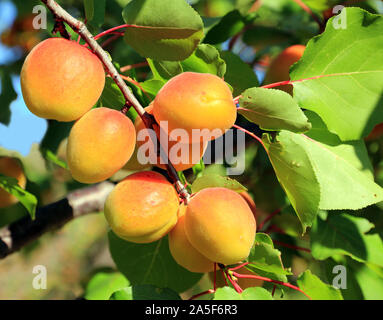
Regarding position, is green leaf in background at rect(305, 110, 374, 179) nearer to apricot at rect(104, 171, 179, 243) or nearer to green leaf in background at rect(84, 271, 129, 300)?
apricot at rect(104, 171, 179, 243)

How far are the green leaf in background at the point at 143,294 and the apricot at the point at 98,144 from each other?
0.16 metres

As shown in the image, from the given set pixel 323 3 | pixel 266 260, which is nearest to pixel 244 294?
pixel 266 260

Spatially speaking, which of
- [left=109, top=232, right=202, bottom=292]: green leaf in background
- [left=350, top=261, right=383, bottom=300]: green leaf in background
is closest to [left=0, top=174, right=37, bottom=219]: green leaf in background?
[left=109, top=232, right=202, bottom=292]: green leaf in background

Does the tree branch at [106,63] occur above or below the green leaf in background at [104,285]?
above

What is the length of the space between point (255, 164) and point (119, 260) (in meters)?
0.51

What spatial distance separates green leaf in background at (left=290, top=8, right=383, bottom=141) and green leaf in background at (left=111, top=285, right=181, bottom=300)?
310mm

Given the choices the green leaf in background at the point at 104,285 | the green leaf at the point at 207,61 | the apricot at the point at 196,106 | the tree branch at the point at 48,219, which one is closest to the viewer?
the apricot at the point at 196,106

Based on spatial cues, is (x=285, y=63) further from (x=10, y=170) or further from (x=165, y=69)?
(x=10, y=170)

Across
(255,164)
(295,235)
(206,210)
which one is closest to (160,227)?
(206,210)

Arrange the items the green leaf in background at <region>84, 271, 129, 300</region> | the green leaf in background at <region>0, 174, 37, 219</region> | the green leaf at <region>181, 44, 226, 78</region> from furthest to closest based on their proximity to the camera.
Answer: the green leaf in background at <region>84, 271, 129, 300</region> < the green leaf in background at <region>0, 174, 37, 219</region> < the green leaf at <region>181, 44, 226, 78</region>

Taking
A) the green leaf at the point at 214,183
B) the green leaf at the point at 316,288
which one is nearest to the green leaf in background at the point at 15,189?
the green leaf at the point at 214,183

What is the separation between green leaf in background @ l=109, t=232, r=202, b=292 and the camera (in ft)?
2.41

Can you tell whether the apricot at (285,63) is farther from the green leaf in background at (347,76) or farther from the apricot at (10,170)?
the apricot at (10,170)

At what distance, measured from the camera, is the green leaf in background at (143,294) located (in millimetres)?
574
